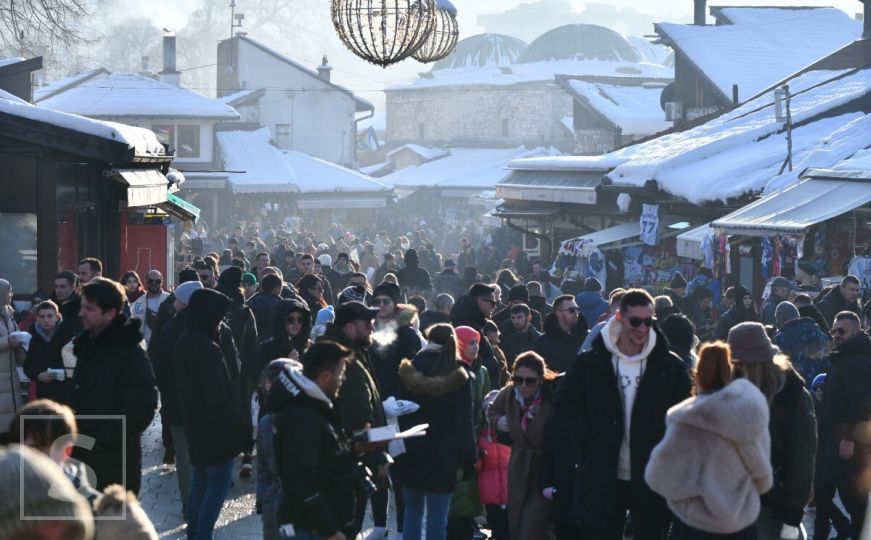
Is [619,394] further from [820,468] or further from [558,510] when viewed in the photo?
[820,468]

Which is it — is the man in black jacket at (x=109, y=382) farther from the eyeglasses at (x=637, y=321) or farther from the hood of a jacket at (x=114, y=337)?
the eyeglasses at (x=637, y=321)

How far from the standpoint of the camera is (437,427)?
783cm

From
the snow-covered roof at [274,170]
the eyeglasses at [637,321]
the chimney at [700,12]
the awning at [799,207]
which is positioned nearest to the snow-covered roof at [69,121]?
the awning at [799,207]

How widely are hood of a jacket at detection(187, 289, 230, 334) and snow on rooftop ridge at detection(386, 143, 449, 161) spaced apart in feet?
193

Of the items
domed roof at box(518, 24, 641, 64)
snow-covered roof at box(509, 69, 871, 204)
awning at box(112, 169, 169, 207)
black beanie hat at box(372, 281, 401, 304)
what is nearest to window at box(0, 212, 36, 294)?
awning at box(112, 169, 169, 207)

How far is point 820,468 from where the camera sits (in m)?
8.84

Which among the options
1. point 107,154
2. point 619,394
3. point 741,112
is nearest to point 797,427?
point 619,394

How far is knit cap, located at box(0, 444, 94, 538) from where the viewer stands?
328 centimetres

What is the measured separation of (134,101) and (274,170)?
19.9 feet

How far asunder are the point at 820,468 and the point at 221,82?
55.2 meters

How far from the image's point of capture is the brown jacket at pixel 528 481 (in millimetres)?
7602

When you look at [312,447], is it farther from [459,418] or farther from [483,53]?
[483,53]

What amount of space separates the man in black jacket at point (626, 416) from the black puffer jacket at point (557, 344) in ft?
12.6

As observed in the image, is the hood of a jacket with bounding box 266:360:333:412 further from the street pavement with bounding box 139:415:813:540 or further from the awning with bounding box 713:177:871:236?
the awning with bounding box 713:177:871:236
